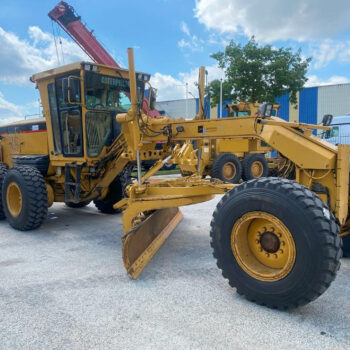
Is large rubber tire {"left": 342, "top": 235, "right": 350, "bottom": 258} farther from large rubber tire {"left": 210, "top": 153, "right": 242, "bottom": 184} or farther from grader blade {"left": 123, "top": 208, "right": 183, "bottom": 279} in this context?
large rubber tire {"left": 210, "top": 153, "right": 242, "bottom": 184}

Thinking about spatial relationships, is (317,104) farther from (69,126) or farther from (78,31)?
(69,126)

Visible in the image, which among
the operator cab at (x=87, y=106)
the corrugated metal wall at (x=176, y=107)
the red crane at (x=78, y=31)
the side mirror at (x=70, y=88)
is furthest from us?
the corrugated metal wall at (x=176, y=107)

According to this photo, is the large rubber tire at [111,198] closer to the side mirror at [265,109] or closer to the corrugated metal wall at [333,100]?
the side mirror at [265,109]

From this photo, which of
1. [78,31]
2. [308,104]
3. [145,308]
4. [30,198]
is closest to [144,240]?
[145,308]

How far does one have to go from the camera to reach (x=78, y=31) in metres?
15.7

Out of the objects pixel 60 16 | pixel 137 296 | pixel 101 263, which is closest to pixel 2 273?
pixel 101 263

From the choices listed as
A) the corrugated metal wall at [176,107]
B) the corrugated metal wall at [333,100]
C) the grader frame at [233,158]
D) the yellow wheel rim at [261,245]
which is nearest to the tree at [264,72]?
the grader frame at [233,158]

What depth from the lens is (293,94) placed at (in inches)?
694

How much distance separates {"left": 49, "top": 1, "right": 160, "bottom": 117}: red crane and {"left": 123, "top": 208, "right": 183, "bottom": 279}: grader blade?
43.1 ft

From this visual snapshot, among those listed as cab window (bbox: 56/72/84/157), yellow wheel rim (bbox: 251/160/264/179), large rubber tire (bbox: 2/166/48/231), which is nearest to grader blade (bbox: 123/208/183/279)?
cab window (bbox: 56/72/84/157)

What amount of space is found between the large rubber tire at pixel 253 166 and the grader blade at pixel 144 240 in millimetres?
5654

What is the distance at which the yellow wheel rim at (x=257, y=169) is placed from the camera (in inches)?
413

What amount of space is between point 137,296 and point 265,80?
1600cm

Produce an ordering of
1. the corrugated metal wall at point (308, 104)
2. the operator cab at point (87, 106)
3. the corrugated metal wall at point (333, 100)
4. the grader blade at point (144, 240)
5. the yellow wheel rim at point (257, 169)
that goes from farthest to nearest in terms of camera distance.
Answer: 1. the corrugated metal wall at point (308, 104)
2. the corrugated metal wall at point (333, 100)
3. the yellow wheel rim at point (257, 169)
4. the operator cab at point (87, 106)
5. the grader blade at point (144, 240)
